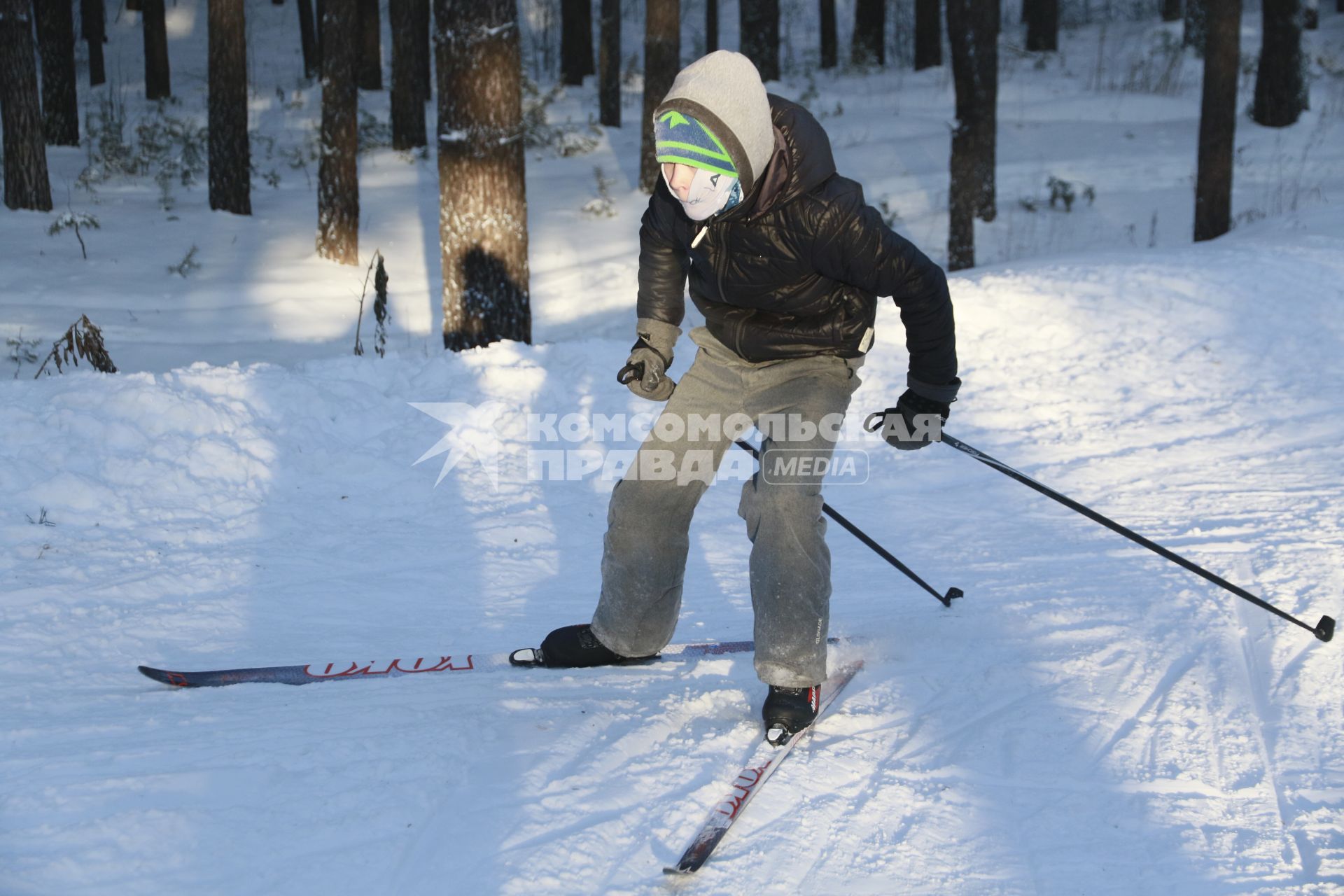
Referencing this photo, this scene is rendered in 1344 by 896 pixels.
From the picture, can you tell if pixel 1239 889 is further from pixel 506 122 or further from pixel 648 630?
pixel 506 122

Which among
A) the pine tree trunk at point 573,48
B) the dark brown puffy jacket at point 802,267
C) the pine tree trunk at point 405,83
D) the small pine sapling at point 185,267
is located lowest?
the small pine sapling at point 185,267

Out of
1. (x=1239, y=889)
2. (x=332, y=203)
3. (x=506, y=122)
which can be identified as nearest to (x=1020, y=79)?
(x=332, y=203)

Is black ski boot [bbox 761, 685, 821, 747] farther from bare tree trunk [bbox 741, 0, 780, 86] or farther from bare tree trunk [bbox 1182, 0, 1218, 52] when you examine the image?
bare tree trunk [bbox 1182, 0, 1218, 52]

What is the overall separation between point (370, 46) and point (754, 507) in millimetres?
19092

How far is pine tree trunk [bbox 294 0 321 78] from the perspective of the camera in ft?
69.7

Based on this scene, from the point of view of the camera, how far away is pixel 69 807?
8.95 feet

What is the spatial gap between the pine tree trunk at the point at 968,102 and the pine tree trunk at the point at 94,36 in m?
16.8

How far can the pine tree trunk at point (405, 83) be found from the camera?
14.5m

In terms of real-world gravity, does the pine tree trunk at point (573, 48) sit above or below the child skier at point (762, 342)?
above

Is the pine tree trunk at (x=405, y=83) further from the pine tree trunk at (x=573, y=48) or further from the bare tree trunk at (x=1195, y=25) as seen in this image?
the bare tree trunk at (x=1195, y=25)

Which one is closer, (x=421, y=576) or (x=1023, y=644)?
(x=1023, y=644)

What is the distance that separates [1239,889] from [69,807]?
110 inches

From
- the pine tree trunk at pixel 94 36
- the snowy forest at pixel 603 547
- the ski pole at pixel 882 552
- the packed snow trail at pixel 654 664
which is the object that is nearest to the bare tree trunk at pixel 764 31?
the snowy forest at pixel 603 547

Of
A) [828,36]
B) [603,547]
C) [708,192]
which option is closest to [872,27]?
[828,36]
